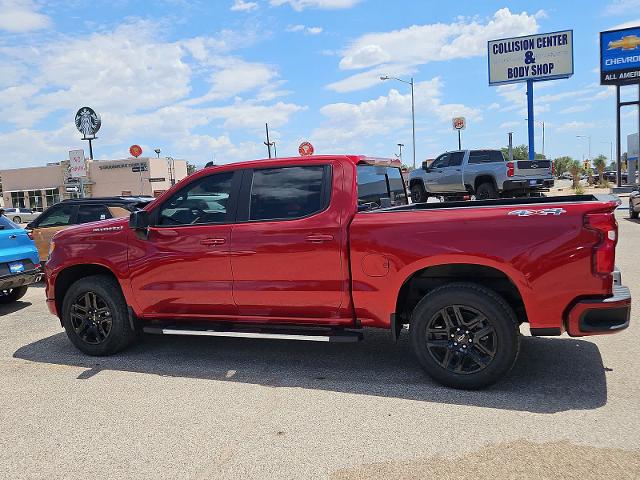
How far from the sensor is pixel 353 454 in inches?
140

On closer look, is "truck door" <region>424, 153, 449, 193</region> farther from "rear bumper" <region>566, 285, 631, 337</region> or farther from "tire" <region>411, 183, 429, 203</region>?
"rear bumper" <region>566, 285, 631, 337</region>

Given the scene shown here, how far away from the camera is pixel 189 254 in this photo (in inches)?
212

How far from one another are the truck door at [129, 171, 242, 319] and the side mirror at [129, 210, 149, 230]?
0.19 ft

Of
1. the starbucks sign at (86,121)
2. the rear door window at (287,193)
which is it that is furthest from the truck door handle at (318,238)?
the starbucks sign at (86,121)

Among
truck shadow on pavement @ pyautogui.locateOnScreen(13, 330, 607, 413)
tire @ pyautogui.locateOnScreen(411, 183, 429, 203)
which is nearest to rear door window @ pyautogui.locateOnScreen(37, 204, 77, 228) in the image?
truck shadow on pavement @ pyautogui.locateOnScreen(13, 330, 607, 413)

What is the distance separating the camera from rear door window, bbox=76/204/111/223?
10.4m

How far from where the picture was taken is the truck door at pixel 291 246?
191 inches

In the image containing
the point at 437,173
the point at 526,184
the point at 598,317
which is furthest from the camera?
the point at 437,173

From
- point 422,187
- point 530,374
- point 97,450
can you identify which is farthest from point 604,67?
point 97,450

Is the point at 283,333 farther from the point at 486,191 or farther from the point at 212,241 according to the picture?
the point at 486,191

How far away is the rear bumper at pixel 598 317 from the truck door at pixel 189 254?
115 inches

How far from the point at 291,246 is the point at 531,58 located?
34.4 m

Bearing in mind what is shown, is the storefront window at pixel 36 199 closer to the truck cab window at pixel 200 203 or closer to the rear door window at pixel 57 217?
the rear door window at pixel 57 217

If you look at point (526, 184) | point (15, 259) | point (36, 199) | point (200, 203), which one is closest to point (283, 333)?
point (200, 203)
